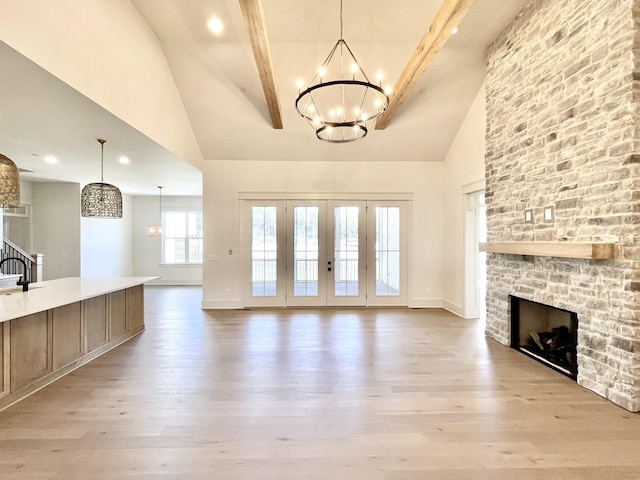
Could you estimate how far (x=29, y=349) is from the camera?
307 centimetres

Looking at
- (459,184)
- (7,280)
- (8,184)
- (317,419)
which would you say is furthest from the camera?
(459,184)

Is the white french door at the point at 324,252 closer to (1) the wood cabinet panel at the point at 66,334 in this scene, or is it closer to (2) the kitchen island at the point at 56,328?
(2) the kitchen island at the point at 56,328

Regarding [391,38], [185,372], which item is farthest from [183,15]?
[185,372]

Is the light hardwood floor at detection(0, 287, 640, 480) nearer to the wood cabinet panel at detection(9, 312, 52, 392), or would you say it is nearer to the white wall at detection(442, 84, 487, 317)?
the wood cabinet panel at detection(9, 312, 52, 392)

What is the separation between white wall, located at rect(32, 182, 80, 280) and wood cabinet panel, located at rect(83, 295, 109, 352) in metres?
4.83

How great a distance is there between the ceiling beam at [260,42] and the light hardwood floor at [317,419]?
3.58 meters

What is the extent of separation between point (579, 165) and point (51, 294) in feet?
19.3

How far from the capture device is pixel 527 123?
393 centimetres

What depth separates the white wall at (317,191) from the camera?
6.65 metres

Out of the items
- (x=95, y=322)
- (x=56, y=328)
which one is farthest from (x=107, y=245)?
(x=56, y=328)

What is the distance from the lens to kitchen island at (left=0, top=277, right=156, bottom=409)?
2.87 meters

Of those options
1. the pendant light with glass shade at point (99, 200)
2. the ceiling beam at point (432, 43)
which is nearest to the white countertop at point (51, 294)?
the pendant light with glass shade at point (99, 200)

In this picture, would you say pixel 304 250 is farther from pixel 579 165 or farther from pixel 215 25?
pixel 579 165

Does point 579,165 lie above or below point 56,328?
above
